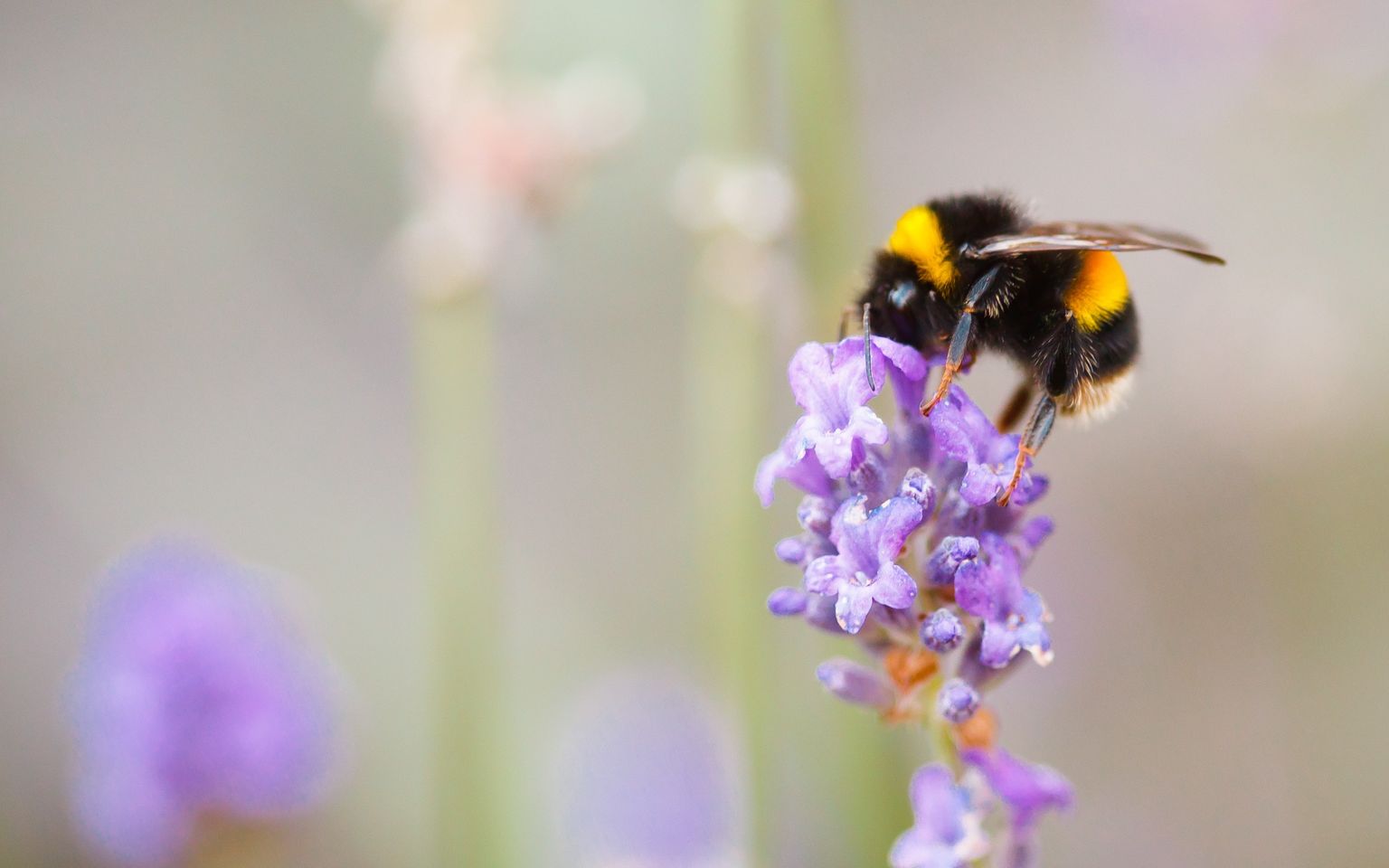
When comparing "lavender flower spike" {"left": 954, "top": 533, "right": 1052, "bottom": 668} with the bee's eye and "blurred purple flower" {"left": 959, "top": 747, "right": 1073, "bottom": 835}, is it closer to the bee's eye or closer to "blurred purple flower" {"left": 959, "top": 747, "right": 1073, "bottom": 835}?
"blurred purple flower" {"left": 959, "top": 747, "right": 1073, "bottom": 835}

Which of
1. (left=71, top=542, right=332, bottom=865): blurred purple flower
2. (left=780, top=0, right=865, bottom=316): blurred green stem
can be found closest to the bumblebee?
(left=780, top=0, right=865, bottom=316): blurred green stem

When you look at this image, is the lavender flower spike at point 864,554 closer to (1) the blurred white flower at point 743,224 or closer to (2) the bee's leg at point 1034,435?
(2) the bee's leg at point 1034,435

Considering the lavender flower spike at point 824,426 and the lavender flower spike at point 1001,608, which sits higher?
the lavender flower spike at point 824,426

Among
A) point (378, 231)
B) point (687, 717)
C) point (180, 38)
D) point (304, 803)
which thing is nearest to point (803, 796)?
point (687, 717)

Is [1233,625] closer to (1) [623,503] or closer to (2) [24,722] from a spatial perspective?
(1) [623,503]

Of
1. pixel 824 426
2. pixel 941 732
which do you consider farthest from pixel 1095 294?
pixel 941 732

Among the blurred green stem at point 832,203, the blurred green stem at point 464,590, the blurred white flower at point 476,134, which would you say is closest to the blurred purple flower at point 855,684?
the blurred green stem at point 832,203

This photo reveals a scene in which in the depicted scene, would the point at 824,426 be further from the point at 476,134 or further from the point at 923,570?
the point at 476,134
